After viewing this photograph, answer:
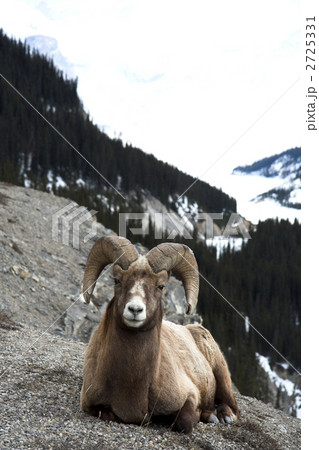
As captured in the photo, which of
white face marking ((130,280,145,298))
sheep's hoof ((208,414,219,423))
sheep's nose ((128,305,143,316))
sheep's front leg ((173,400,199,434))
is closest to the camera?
sheep's nose ((128,305,143,316))

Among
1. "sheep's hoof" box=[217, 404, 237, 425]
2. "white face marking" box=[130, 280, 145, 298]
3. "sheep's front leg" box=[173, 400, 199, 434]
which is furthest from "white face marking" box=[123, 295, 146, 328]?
"sheep's hoof" box=[217, 404, 237, 425]

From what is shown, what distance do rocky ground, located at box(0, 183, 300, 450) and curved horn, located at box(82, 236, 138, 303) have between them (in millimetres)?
Result: 1780

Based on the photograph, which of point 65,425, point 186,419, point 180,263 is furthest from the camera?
point 180,263

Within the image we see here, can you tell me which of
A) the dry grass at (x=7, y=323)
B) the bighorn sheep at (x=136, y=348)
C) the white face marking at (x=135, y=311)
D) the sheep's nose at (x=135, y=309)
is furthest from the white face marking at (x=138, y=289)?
the dry grass at (x=7, y=323)

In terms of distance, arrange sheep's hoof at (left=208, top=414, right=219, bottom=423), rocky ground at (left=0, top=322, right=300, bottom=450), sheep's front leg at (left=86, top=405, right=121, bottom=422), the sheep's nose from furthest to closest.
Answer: sheep's hoof at (left=208, top=414, right=219, bottom=423) → sheep's front leg at (left=86, top=405, right=121, bottom=422) → rocky ground at (left=0, top=322, right=300, bottom=450) → the sheep's nose

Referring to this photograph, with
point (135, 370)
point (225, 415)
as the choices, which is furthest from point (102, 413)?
point (225, 415)

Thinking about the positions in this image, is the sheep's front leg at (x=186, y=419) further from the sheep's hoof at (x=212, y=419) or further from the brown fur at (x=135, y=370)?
the sheep's hoof at (x=212, y=419)

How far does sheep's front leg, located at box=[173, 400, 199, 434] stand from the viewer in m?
6.69

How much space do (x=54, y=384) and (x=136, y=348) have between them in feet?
8.23

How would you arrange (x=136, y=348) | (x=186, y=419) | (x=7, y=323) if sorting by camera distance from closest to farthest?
(x=136, y=348)
(x=186, y=419)
(x=7, y=323)

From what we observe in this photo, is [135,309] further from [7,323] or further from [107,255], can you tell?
[7,323]

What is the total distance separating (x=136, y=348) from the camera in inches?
251

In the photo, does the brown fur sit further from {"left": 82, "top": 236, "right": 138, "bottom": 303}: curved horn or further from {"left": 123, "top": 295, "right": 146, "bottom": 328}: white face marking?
{"left": 123, "top": 295, "right": 146, "bottom": 328}: white face marking

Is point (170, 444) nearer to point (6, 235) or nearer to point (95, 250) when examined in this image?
point (95, 250)
